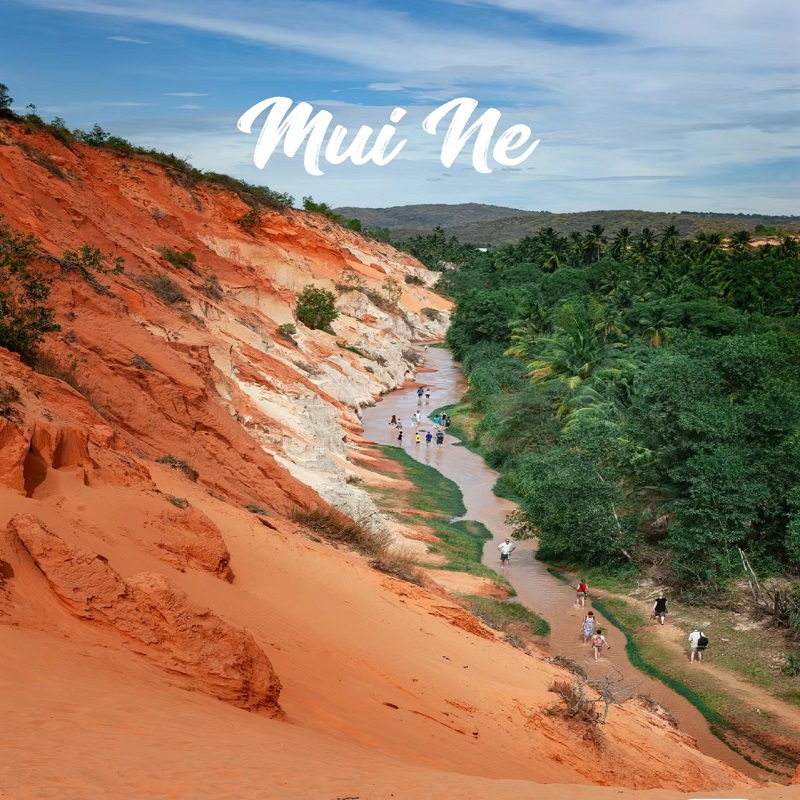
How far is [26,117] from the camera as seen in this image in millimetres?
51375

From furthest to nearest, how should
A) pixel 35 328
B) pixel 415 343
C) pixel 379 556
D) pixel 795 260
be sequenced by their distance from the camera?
pixel 415 343
pixel 795 260
pixel 379 556
pixel 35 328

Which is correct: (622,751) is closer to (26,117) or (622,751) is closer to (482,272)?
(26,117)

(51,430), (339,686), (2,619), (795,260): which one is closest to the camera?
(2,619)

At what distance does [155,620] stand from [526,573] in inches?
759

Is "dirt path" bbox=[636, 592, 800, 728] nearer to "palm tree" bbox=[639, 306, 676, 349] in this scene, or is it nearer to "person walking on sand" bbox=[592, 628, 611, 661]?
"person walking on sand" bbox=[592, 628, 611, 661]

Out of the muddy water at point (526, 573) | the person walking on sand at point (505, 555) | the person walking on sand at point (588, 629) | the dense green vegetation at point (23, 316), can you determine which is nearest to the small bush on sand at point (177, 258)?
the muddy water at point (526, 573)

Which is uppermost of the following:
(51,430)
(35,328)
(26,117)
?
(26,117)

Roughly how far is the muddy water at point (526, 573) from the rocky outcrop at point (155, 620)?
11.2 m

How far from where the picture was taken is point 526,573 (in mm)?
27000

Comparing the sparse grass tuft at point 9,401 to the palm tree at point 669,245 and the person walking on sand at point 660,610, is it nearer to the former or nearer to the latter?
the person walking on sand at point 660,610

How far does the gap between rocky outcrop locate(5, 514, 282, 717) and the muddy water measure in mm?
11156

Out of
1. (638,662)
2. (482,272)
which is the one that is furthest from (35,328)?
(482,272)

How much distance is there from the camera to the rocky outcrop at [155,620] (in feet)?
29.0

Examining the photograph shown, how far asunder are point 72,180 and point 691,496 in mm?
31726
